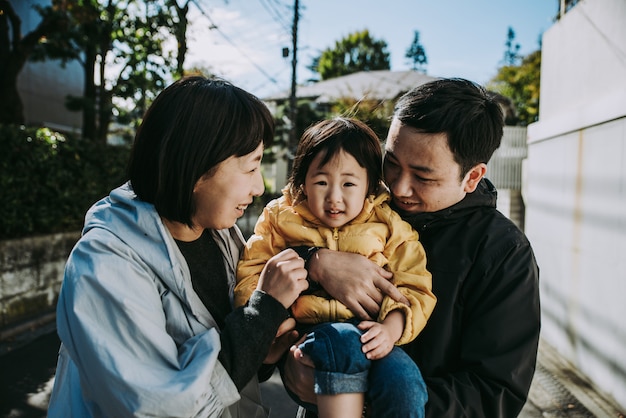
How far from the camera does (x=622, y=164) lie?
4234mm

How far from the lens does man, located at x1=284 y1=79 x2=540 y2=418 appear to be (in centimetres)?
154

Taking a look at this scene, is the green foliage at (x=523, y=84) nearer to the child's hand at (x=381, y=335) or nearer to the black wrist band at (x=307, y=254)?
the black wrist band at (x=307, y=254)

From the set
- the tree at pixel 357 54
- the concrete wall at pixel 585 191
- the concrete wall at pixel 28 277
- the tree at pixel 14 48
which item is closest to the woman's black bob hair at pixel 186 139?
the concrete wall at pixel 585 191

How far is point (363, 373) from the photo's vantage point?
5.06ft

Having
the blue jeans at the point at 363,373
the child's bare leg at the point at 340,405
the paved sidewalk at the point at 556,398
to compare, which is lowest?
the paved sidewalk at the point at 556,398

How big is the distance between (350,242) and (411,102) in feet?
1.99

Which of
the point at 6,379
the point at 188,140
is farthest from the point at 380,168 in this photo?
the point at 6,379

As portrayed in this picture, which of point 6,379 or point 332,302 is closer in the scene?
point 332,302

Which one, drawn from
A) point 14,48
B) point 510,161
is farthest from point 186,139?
point 510,161

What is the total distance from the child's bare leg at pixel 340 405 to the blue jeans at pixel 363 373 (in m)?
0.02

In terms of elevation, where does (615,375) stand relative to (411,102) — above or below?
below

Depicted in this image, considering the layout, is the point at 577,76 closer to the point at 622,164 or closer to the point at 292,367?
the point at 622,164

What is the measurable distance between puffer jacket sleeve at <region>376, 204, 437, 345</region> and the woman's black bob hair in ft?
2.17

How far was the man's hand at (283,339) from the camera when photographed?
168 centimetres
